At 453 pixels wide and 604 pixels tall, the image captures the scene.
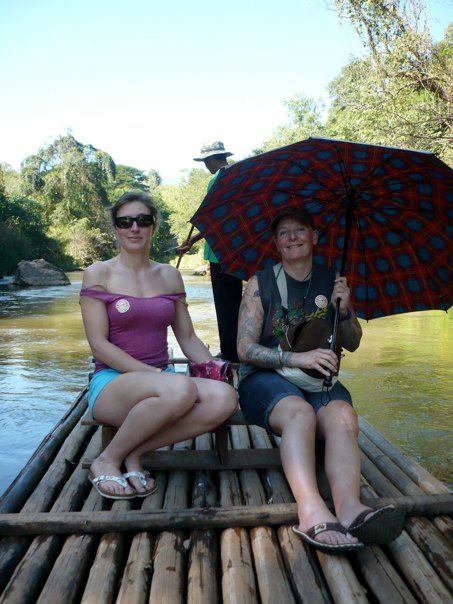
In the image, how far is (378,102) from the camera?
14859 millimetres

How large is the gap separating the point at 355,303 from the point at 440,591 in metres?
1.73

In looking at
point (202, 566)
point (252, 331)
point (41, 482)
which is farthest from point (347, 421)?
point (41, 482)

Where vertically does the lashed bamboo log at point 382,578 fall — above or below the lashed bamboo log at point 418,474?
above

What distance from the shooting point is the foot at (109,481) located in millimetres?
2570

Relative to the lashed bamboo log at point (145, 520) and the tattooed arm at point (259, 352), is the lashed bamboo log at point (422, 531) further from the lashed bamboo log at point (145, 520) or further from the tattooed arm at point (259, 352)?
the tattooed arm at point (259, 352)

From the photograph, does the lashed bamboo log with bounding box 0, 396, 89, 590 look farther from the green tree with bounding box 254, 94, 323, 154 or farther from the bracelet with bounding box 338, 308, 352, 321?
the green tree with bounding box 254, 94, 323, 154

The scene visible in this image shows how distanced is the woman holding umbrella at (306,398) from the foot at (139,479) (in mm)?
539

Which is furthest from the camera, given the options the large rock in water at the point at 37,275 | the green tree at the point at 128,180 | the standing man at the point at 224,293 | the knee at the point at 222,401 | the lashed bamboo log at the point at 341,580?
the green tree at the point at 128,180

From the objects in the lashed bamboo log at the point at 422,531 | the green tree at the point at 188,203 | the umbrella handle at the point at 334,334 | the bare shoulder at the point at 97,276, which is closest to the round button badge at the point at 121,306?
the bare shoulder at the point at 97,276

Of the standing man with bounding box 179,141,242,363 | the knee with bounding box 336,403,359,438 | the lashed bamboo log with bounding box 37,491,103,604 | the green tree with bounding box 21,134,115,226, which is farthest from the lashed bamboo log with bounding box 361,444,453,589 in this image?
the green tree with bounding box 21,134,115,226

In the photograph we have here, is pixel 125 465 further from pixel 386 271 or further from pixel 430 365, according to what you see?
pixel 430 365

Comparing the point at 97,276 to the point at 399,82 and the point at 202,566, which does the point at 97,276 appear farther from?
the point at 399,82

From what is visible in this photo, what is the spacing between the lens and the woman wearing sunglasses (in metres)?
2.59

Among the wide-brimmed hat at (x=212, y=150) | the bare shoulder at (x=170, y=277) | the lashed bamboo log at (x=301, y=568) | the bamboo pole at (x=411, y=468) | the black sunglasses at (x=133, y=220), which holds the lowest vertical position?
the bamboo pole at (x=411, y=468)
